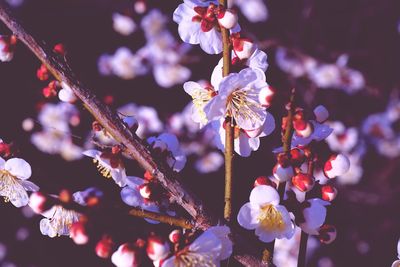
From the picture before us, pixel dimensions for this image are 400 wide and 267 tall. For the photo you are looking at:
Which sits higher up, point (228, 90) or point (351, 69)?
point (228, 90)

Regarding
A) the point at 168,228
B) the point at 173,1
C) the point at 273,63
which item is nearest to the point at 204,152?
the point at 273,63

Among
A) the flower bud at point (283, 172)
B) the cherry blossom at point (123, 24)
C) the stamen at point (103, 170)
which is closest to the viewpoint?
the flower bud at point (283, 172)

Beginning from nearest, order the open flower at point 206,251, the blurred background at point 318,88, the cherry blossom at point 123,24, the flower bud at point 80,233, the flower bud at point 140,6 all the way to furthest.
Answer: the flower bud at point 80,233
the open flower at point 206,251
the flower bud at point 140,6
the blurred background at point 318,88
the cherry blossom at point 123,24

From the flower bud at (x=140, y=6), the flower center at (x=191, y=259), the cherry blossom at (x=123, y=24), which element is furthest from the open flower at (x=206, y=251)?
the cherry blossom at (x=123, y=24)

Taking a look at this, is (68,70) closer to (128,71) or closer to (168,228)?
(168,228)

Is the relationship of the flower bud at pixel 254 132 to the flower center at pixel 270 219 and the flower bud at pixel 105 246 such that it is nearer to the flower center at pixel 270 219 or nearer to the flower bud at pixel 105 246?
the flower center at pixel 270 219

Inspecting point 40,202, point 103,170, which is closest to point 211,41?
point 103,170
